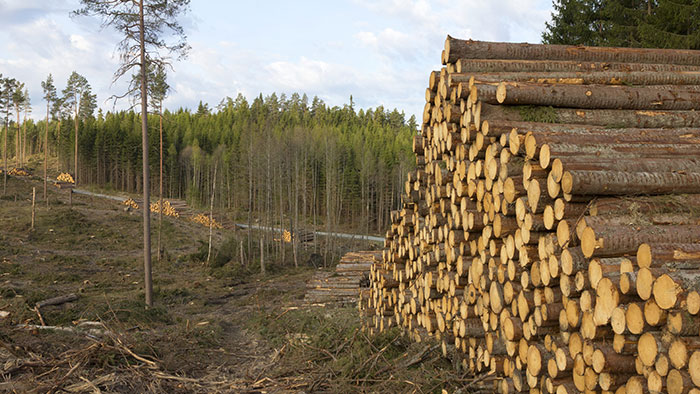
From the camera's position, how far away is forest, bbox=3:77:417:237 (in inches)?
1428

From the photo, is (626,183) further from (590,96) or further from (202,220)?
(202,220)

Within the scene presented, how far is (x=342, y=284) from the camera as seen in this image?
15508mm

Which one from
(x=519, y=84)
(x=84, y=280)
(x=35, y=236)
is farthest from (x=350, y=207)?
(x=519, y=84)

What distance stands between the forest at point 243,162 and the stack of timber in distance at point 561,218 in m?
21.7

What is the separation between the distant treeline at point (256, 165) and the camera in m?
36.2

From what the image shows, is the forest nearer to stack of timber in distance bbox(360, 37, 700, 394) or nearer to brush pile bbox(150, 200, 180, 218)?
brush pile bbox(150, 200, 180, 218)

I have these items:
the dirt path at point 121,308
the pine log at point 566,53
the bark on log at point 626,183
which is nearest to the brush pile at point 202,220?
the dirt path at point 121,308

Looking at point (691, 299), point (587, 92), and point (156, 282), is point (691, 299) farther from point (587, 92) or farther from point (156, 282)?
point (156, 282)

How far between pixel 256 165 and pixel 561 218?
30780 millimetres

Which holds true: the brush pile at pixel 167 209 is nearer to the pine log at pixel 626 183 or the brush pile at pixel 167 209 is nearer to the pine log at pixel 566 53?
the pine log at pixel 566 53

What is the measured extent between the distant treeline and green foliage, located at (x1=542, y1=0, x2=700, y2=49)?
16247 millimetres

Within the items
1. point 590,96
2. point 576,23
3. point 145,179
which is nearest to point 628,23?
point 576,23

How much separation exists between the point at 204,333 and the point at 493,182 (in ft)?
23.8

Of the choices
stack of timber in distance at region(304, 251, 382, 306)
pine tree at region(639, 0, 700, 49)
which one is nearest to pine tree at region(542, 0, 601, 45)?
pine tree at region(639, 0, 700, 49)
